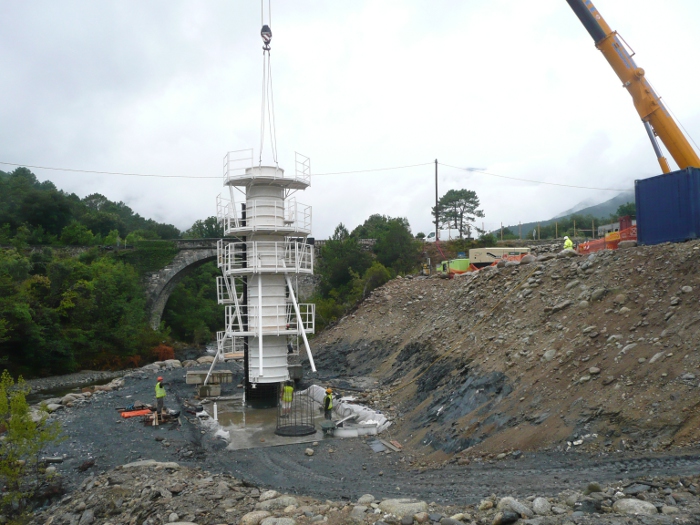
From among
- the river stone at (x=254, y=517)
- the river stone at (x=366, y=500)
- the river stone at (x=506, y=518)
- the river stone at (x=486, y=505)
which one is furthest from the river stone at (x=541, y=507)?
the river stone at (x=254, y=517)

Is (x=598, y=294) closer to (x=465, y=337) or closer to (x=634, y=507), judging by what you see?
(x=465, y=337)

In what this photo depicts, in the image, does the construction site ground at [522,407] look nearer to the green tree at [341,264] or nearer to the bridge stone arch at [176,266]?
the green tree at [341,264]

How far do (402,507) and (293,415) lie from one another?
1007 cm

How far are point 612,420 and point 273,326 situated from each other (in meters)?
12.1

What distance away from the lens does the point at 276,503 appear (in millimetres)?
8438

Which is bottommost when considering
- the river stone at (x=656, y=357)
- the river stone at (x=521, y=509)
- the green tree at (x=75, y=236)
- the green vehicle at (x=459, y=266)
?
the river stone at (x=521, y=509)

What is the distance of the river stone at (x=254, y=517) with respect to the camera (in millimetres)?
7773

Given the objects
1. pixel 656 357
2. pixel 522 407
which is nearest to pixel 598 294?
pixel 656 357

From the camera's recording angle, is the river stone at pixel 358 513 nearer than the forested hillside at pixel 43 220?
Yes

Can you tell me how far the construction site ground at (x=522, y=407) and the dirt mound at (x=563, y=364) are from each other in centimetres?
3

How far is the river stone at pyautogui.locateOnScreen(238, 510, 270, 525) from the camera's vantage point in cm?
777

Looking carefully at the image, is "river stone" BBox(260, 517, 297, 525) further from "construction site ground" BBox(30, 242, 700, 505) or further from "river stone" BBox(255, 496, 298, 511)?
"construction site ground" BBox(30, 242, 700, 505)

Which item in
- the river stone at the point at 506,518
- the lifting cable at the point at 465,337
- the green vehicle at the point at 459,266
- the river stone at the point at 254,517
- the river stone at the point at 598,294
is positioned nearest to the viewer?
the river stone at the point at 506,518

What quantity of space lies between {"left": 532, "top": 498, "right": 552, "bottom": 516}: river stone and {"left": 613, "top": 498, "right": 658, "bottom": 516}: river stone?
2.57 ft
